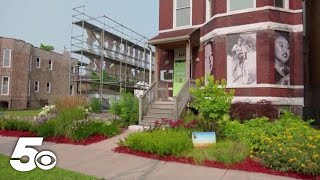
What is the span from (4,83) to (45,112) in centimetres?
2872

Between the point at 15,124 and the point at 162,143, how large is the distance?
30.8ft

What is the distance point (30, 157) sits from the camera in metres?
6.66

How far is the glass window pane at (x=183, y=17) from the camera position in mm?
19733

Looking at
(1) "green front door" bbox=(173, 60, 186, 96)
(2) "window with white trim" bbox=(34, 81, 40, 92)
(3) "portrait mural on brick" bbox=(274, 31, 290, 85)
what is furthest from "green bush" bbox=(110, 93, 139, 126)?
(2) "window with white trim" bbox=(34, 81, 40, 92)

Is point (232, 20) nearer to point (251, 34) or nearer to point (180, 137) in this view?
point (251, 34)

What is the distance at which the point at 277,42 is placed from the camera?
15.5m

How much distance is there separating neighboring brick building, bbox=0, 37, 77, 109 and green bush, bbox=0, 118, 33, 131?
66.0ft

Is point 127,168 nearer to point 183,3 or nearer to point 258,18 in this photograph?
point 258,18

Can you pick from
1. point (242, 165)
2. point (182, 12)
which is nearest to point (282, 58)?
point (182, 12)

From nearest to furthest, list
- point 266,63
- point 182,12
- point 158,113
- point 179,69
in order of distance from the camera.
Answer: point 266,63 → point 158,113 → point 179,69 → point 182,12

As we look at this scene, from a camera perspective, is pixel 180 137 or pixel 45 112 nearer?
pixel 180 137

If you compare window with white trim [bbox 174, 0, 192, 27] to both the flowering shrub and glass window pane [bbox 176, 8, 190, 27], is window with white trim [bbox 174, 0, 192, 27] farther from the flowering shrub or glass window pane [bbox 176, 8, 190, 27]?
the flowering shrub

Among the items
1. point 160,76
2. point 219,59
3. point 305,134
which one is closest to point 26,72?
point 160,76

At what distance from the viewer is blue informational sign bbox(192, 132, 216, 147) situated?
34.9ft
